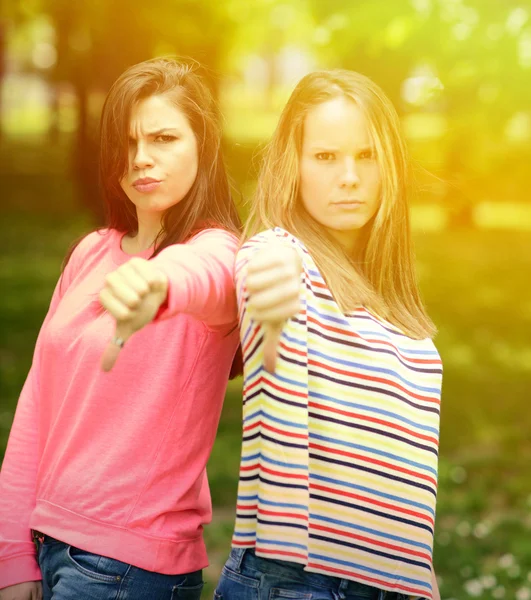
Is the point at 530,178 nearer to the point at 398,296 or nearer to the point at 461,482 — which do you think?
the point at 461,482

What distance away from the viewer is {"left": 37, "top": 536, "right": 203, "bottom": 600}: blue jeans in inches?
74.5

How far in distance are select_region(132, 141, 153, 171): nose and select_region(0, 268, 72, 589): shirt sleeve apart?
0.44m

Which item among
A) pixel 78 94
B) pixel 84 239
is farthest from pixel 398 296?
pixel 78 94

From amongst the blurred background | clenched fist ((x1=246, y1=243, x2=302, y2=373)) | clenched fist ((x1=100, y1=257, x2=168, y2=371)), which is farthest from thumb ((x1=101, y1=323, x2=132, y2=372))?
the blurred background

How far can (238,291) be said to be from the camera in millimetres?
1713

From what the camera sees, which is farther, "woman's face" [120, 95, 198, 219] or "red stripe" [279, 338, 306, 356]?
"woman's face" [120, 95, 198, 219]

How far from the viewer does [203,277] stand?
5.43ft

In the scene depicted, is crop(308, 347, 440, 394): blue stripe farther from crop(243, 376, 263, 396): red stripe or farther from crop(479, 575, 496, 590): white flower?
crop(479, 575, 496, 590): white flower

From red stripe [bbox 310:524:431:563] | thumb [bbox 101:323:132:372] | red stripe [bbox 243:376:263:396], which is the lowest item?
red stripe [bbox 310:524:431:563]

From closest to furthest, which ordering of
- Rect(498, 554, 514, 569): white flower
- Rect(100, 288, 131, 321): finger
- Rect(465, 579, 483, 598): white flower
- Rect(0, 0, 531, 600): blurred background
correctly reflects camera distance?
1. Rect(100, 288, 131, 321): finger
2. Rect(465, 579, 483, 598): white flower
3. Rect(498, 554, 514, 569): white flower
4. Rect(0, 0, 531, 600): blurred background

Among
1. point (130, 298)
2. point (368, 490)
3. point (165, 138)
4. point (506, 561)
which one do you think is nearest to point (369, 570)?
point (368, 490)

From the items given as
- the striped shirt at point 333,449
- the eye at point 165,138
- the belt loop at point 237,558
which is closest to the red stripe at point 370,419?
the striped shirt at point 333,449

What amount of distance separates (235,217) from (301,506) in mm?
731

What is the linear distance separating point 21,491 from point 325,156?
3.51 ft
